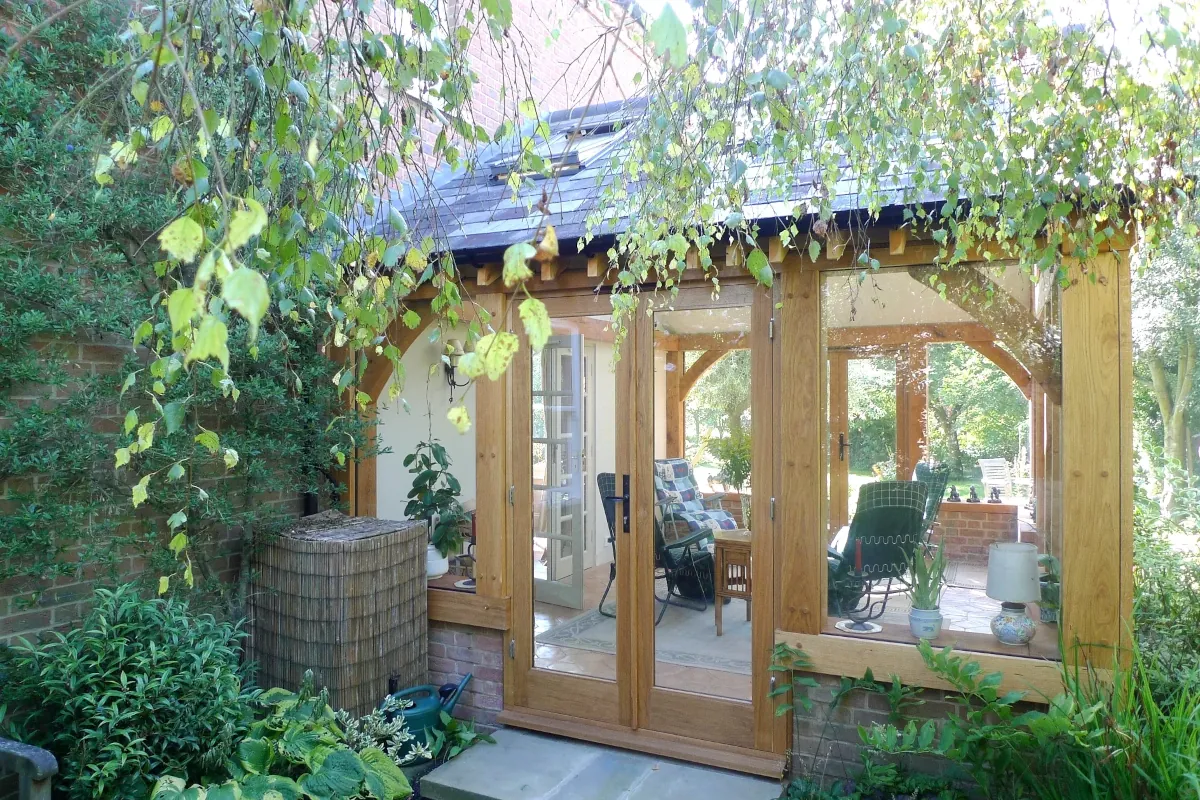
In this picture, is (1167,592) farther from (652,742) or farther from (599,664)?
(599,664)

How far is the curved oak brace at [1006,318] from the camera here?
11.8 ft

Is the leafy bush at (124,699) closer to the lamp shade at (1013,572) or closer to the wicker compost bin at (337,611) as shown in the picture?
the wicker compost bin at (337,611)

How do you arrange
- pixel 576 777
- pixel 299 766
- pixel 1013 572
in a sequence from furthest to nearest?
pixel 576 777 < pixel 1013 572 < pixel 299 766

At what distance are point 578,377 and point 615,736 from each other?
1906 mm

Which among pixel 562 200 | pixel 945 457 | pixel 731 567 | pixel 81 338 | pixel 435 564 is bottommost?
pixel 435 564

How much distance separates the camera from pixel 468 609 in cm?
472

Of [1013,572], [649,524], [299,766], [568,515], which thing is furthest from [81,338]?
[1013,572]

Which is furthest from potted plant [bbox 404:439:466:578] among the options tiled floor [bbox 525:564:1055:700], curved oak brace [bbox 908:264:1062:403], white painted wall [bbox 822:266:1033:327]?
curved oak brace [bbox 908:264:1062:403]

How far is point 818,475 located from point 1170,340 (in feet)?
7.23

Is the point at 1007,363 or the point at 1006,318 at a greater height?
the point at 1006,318

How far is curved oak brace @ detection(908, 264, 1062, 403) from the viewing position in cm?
360

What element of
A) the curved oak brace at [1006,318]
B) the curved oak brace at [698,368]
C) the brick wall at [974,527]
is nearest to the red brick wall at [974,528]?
the brick wall at [974,527]

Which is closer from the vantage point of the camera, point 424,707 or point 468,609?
point 424,707

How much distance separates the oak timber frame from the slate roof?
184mm
